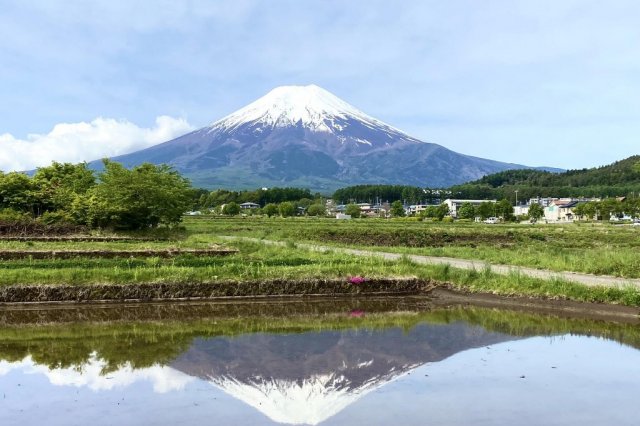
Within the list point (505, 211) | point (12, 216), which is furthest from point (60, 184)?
point (505, 211)

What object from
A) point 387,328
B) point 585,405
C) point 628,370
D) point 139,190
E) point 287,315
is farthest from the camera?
point 139,190

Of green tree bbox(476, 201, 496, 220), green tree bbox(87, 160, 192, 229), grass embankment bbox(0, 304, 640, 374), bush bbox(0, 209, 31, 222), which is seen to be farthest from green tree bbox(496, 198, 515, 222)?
grass embankment bbox(0, 304, 640, 374)

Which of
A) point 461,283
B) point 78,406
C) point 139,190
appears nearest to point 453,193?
point 139,190

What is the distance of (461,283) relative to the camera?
13.8 meters

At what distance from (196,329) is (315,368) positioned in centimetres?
335

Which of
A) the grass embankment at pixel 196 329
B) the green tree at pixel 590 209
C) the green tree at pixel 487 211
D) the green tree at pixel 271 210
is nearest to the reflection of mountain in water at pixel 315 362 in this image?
the grass embankment at pixel 196 329

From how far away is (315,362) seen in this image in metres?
7.55

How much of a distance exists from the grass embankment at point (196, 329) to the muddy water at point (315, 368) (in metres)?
0.04

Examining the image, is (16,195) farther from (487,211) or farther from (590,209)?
(590,209)

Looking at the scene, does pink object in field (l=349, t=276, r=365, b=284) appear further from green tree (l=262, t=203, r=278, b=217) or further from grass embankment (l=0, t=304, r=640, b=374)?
green tree (l=262, t=203, r=278, b=217)

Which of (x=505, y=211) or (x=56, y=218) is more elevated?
(x=56, y=218)

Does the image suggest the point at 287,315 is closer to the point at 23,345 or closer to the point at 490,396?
the point at 23,345

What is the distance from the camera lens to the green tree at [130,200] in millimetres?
26000

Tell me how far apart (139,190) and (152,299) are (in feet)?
53.2
